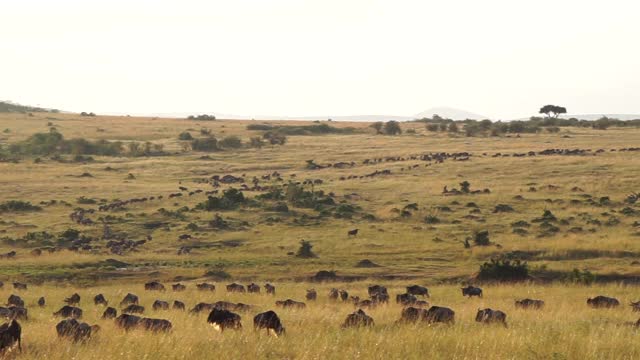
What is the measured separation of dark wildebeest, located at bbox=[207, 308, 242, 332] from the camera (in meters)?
13.2

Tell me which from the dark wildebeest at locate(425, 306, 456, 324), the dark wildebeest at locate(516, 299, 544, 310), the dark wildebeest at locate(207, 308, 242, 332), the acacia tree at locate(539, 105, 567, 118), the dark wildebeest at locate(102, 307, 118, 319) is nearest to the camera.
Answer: the dark wildebeest at locate(207, 308, 242, 332)

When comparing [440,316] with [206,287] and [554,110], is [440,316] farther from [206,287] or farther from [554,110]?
[554,110]

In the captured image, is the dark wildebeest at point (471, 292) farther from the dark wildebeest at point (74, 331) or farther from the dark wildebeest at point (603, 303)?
the dark wildebeest at point (74, 331)

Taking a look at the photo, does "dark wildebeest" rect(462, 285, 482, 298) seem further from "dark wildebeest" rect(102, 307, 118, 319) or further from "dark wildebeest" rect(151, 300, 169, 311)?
"dark wildebeest" rect(102, 307, 118, 319)

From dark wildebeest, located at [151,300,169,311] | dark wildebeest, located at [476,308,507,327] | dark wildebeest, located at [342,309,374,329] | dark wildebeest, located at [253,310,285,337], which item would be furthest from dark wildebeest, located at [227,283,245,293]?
dark wildebeest, located at [253,310,285,337]

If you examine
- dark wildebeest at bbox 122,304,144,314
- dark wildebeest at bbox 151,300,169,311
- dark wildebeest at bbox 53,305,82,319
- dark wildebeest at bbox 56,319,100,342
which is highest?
dark wildebeest at bbox 56,319,100,342

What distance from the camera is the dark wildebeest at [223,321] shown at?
13188 millimetres

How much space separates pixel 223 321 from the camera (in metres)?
13.4

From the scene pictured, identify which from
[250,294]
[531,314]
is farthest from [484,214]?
[531,314]

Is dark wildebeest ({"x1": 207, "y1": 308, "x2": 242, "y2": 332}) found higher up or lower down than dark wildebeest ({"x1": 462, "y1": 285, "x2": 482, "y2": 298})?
higher up

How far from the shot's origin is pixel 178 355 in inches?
356

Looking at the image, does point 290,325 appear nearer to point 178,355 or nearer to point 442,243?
point 178,355

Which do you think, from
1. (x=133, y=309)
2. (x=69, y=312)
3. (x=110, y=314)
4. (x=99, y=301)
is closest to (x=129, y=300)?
(x=99, y=301)

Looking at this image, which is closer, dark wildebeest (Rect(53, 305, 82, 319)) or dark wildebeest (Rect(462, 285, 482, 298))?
dark wildebeest (Rect(53, 305, 82, 319))
